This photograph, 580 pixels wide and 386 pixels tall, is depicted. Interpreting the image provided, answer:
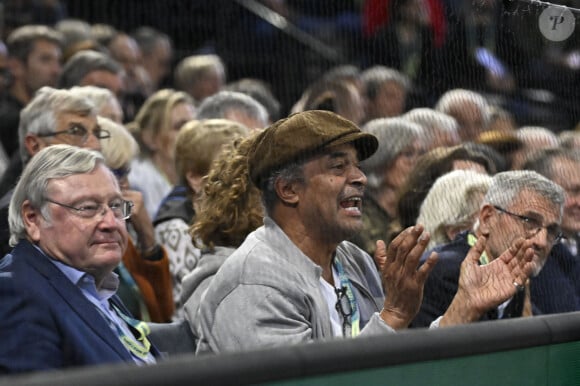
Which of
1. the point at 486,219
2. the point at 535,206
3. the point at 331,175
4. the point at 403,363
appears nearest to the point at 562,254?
the point at 535,206

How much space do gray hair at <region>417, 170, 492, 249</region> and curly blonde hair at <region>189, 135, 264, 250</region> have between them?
649 millimetres

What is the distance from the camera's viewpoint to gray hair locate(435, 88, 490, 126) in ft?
11.4

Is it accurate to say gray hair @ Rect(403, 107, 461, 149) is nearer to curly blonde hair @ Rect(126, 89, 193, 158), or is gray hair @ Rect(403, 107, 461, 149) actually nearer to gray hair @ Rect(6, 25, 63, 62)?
curly blonde hair @ Rect(126, 89, 193, 158)

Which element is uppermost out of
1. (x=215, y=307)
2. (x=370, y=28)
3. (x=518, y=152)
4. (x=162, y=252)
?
(x=370, y=28)

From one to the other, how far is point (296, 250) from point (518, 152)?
0.84 meters

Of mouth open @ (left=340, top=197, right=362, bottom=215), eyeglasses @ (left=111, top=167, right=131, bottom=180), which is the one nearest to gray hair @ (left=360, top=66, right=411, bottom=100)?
mouth open @ (left=340, top=197, right=362, bottom=215)

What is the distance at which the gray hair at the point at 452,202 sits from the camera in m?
3.77

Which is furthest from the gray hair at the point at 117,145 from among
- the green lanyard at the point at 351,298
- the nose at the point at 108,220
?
the green lanyard at the point at 351,298

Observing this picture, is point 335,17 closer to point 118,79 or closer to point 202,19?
point 202,19

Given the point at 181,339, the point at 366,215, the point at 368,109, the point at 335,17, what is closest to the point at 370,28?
the point at 335,17

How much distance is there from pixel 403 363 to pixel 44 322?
34.3 inches

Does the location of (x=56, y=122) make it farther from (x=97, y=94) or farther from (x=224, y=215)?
(x=224, y=215)

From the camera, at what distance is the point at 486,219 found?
388 cm

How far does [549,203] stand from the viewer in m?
4.01
